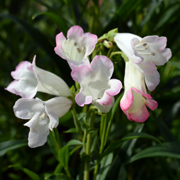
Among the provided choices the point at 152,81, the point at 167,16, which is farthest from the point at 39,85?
the point at 167,16

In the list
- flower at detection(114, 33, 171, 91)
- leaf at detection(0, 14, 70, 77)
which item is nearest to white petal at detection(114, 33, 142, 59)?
flower at detection(114, 33, 171, 91)

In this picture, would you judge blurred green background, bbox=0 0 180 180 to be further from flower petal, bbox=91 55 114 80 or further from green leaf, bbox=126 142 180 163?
flower petal, bbox=91 55 114 80

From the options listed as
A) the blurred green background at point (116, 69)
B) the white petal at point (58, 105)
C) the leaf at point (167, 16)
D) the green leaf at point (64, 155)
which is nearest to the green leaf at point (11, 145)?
the blurred green background at point (116, 69)

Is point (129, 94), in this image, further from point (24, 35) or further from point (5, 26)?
point (24, 35)

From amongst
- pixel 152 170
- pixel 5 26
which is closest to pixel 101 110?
pixel 152 170

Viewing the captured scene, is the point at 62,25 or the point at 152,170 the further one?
the point at 152,170

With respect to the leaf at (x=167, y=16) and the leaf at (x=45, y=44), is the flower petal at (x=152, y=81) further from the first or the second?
the leaf at (x=167, y=16)
